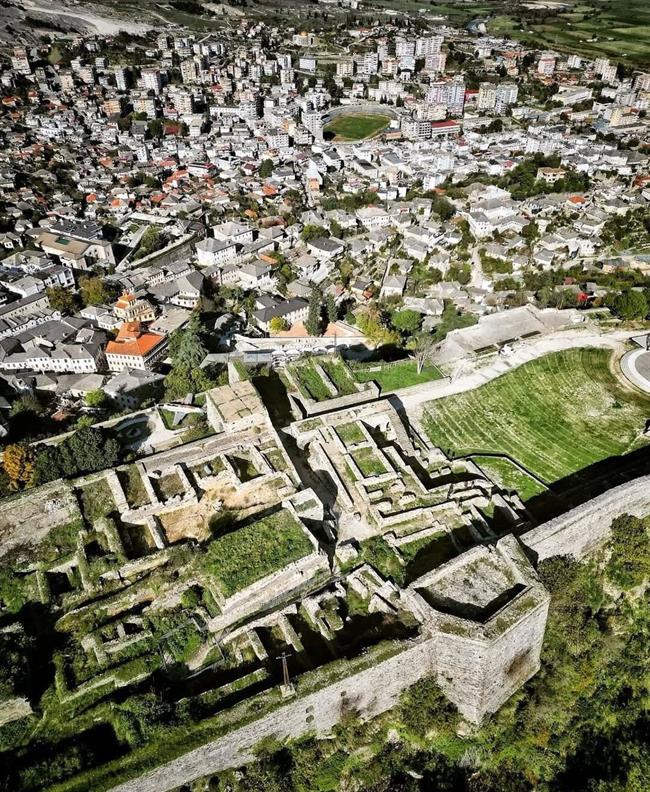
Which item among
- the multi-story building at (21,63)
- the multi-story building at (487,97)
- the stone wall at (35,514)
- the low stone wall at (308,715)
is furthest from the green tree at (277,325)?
the multi-story building at (21,63)

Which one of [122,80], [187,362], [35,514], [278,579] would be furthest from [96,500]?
[122,80]

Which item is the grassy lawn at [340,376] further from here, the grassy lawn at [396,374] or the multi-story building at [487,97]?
the multi-story building at [487,97]

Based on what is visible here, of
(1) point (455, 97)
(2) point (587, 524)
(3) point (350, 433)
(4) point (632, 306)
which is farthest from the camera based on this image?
(1) point (455, 97)

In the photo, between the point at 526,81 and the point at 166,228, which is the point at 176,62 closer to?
the point at 526,81

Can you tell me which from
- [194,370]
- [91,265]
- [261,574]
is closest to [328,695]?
[261,574]

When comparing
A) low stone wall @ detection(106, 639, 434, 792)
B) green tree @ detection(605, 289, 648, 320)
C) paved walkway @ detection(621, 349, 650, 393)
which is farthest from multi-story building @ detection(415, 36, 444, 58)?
low stone wall @ detection(106, 639, 434, 792)

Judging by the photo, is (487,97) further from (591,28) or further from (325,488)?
(325,488)
